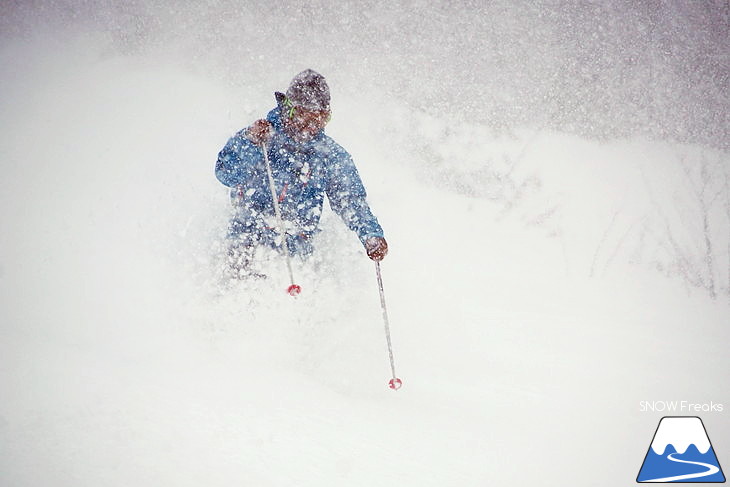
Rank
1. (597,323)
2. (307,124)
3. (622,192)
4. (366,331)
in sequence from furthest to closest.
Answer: (622,192), (597,323), (366,331), (307,124)

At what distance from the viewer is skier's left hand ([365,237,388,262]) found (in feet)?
7.47

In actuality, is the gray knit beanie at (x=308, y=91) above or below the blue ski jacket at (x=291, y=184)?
above

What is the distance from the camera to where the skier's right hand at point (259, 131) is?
209cm

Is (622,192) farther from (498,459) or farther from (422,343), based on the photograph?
(498,459)

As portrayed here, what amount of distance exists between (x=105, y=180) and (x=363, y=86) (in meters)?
3.43

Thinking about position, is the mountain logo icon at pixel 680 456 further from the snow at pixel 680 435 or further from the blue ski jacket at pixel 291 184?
the blue ski jacket at pixel 291 184

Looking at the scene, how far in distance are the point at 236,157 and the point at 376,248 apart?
3.01 ft

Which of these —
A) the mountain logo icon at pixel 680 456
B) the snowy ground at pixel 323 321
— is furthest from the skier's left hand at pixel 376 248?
the mountain logo icon at pixel 680 456

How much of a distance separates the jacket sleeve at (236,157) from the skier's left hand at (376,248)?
764mm

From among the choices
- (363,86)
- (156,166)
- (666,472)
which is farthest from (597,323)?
(156,166)

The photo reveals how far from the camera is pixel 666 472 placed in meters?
2.11

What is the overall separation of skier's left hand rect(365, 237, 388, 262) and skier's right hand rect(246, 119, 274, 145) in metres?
0.79

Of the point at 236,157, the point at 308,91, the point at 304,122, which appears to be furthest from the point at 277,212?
the point at 308,91

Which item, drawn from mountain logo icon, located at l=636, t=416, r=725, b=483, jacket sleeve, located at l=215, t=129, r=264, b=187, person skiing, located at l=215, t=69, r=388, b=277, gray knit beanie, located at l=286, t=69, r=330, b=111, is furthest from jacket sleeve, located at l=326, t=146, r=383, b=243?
mountain logo icon, located at l=636, t=416, r=725, b=483
